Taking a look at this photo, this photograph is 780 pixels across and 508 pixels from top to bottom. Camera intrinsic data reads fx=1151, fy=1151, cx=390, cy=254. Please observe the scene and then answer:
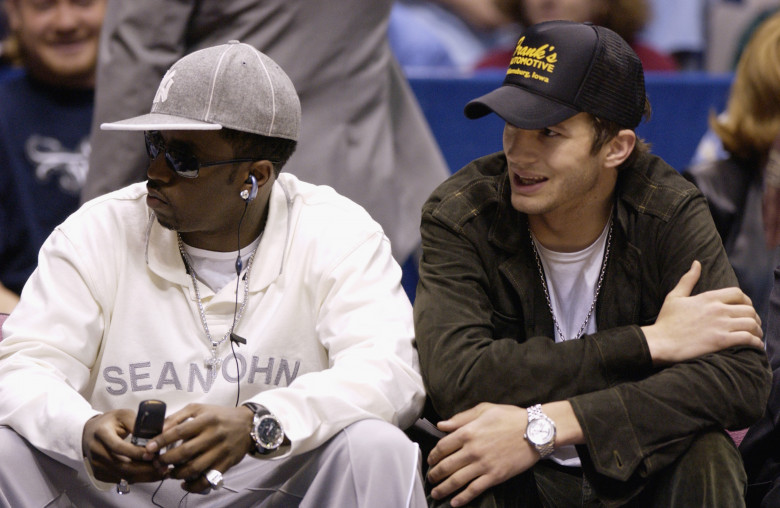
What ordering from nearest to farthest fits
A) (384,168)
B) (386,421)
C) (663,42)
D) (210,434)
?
(210,434) → (386,421) → (384,168) → (663,42)

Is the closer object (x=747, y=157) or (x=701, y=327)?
(x=701, y=327)

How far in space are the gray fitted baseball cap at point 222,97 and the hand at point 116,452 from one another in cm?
66

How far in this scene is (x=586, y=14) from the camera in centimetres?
559

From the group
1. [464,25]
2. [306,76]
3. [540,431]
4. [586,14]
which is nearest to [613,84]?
[540,431]

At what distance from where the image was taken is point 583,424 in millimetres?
2562

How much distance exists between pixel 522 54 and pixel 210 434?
1210 mm

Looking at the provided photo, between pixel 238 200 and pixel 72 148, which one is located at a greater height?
pixel 238 200

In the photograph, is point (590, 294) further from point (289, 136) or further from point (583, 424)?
point (289, 136)

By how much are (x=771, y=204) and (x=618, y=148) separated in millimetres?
1353

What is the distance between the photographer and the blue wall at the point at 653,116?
5.18 meters

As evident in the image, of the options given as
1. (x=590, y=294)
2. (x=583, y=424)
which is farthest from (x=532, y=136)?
(x=583, y=424)

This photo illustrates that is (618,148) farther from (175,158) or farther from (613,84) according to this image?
(175,158)

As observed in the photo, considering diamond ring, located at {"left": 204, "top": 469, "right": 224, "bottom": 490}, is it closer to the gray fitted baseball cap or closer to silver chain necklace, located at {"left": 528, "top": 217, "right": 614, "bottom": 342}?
the gray fitted baseball cap

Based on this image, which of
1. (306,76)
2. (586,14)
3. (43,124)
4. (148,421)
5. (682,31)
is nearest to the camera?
(148,421)
